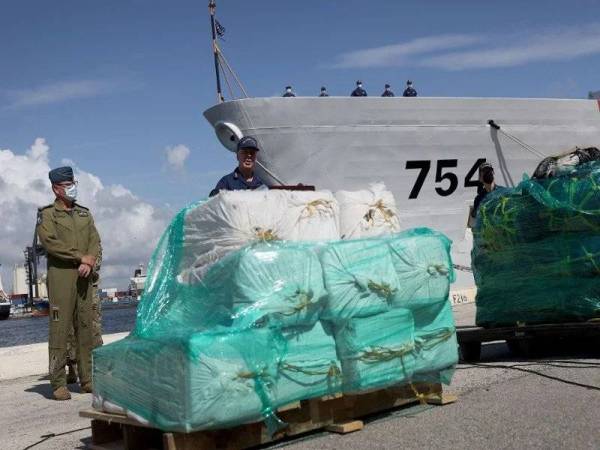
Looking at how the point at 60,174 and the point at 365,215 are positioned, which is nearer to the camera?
the point at 365,215

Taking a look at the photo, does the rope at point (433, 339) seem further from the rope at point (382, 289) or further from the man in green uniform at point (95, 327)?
the man in green uniform at point (95, 327)

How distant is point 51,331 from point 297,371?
317 centimetres

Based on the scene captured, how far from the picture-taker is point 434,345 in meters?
4.81

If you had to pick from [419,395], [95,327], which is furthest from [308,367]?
[95,327]

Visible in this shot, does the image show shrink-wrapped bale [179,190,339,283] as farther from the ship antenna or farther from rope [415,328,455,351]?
the ship antenna

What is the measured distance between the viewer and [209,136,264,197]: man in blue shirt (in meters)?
5.68

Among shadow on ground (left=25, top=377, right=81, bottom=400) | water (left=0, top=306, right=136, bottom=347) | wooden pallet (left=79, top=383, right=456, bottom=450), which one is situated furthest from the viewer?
water (left=0, top=306, right=136, bottom=347)

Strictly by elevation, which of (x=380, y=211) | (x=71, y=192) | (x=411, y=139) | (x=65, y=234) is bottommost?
(x=380, y=211)

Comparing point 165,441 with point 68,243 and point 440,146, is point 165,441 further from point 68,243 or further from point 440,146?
point 440,146

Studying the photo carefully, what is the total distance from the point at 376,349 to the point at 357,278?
17.2 inches

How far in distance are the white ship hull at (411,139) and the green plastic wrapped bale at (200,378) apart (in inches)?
364

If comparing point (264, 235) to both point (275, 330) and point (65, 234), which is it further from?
point (65, 234)

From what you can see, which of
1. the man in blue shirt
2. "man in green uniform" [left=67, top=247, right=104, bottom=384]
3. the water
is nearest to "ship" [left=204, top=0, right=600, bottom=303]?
"man in green uniform" [left=67, top=247, right=104, bottom=384]

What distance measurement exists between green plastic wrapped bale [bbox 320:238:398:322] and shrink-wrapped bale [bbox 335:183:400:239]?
436 mm
